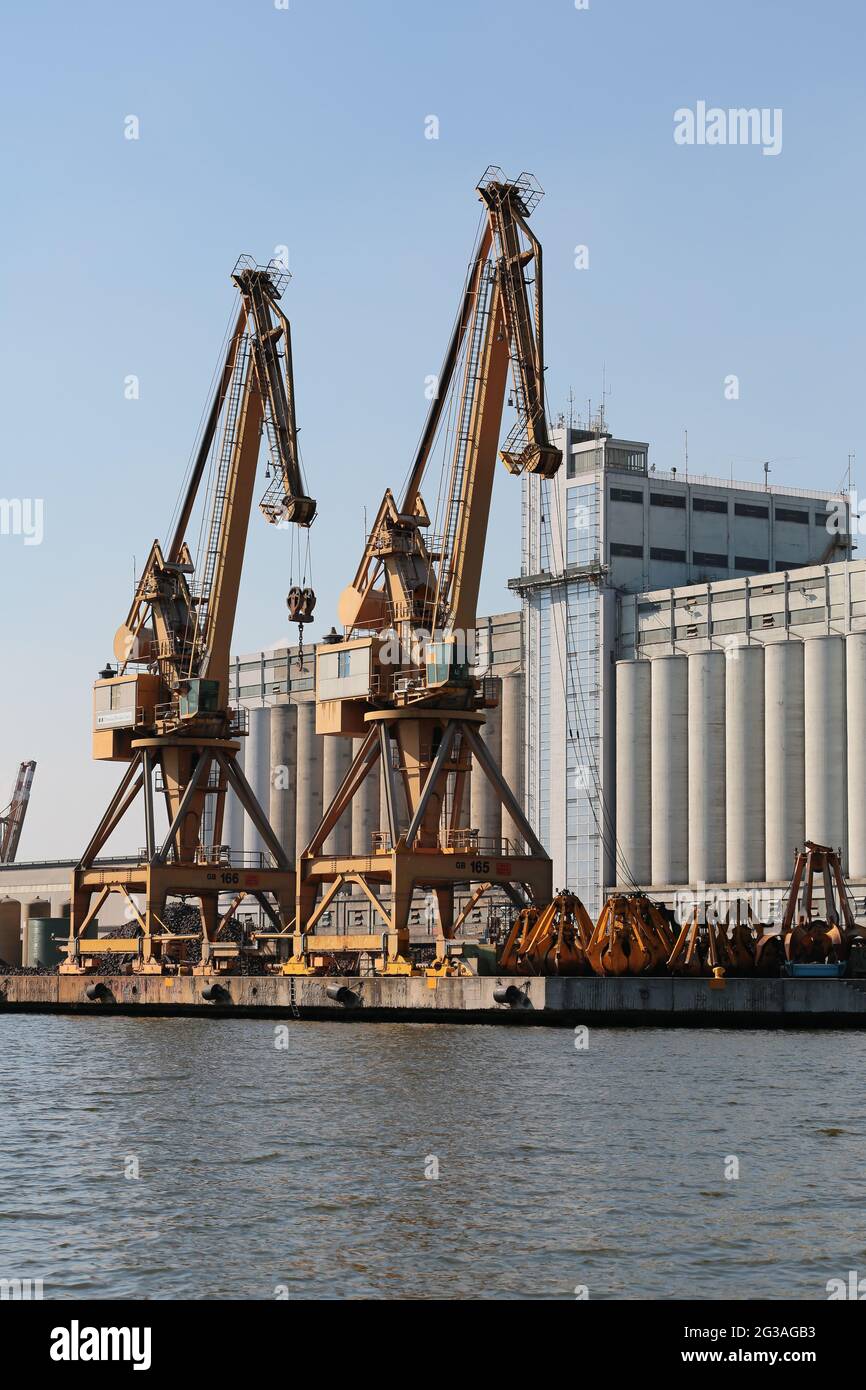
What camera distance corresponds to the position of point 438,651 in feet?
236

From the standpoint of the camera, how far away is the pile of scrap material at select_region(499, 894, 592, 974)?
6788cm

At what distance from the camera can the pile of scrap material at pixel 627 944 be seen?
66625 millimetres

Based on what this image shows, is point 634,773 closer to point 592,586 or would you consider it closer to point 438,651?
point 592,586

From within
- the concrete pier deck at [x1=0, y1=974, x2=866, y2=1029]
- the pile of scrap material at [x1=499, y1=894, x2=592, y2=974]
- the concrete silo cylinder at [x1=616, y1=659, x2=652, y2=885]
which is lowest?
the concrete pier deck at [x1=0, y1=974, x2=866, y2=1029]

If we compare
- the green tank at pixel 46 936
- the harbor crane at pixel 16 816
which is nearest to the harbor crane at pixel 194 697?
the green tank at pixel 46 936

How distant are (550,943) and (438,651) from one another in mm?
11436

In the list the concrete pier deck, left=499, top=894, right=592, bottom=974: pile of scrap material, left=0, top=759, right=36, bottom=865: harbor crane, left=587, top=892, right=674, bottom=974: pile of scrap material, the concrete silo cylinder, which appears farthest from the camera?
left=0, top=759, right=36, bottom=865: harbor crane

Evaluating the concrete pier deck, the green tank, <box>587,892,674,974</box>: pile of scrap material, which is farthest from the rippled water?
the green tank

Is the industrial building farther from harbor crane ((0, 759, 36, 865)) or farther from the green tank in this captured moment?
harbor crane ((0, 759, 36, 865))

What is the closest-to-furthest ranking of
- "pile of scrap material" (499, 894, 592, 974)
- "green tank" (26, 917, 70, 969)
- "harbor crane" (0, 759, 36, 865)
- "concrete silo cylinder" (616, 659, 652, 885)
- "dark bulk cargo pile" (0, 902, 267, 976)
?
1. "pile of scrap material" (499, 894, 592, 974)
2. "dark bulk cargo pile" (0, 902, 267, 976)
3. "concrete silo cylinder" (616, 659, 652, 885)
4. "green tank" (26, 917, 70, 969)
5. "harbor crane" (0, 759, 36, 865)

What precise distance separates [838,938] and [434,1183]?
4390 cm

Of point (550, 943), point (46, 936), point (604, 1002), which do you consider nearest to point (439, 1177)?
point (604, 1002)

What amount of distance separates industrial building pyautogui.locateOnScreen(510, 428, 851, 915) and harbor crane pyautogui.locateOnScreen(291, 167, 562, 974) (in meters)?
32.5
